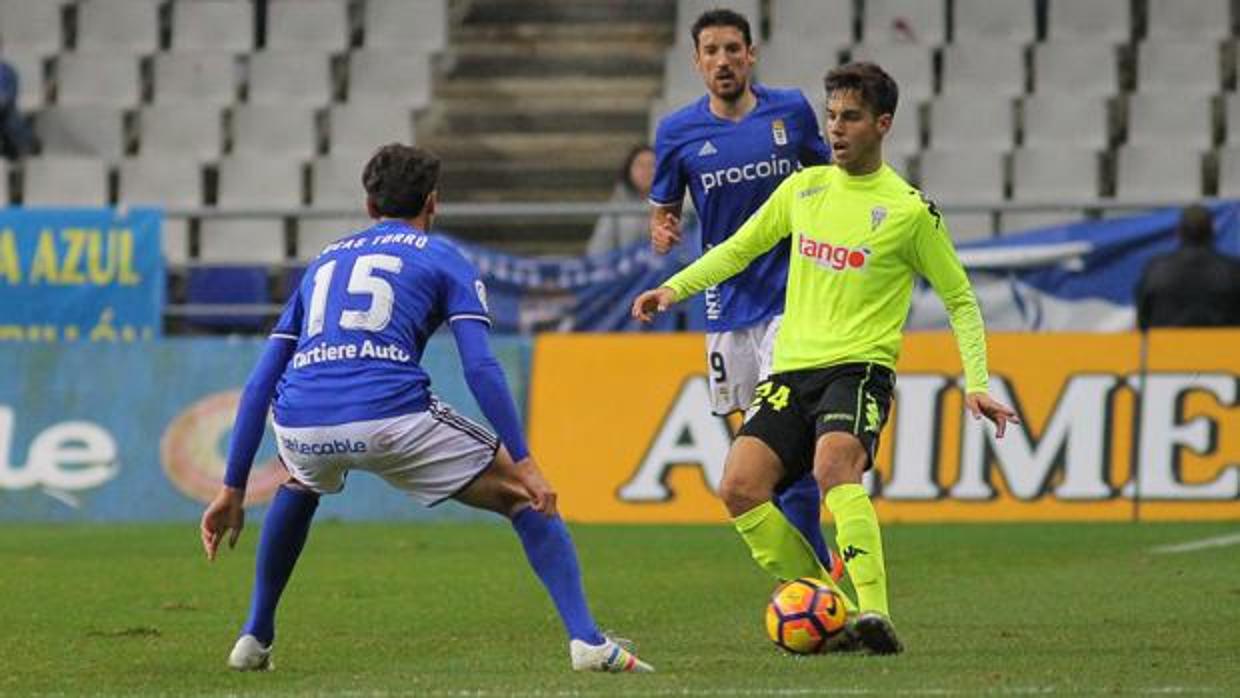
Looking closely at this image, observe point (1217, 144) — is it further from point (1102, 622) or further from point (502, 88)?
point (1102, 622)

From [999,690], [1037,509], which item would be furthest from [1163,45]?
[999,690]

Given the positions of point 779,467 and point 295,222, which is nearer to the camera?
point 779,467

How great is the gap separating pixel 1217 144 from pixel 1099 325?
4.62m

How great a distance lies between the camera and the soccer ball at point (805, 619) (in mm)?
9555

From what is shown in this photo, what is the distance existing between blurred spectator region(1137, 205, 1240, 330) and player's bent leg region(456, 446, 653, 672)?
9.14 metres

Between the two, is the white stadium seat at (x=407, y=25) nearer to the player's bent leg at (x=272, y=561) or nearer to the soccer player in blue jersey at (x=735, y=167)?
the soccer player in blue jersey at (x=735, y=167)

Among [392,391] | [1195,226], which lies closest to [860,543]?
[392,391]

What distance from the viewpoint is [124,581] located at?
13.6 meters

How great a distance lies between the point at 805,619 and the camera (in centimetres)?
955

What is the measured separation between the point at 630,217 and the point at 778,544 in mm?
9376

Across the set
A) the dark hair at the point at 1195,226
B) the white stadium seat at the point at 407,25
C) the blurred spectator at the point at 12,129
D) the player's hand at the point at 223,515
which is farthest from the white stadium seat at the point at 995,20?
the player's hand at the point at 223,515

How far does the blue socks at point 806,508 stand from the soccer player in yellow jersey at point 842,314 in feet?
3.90

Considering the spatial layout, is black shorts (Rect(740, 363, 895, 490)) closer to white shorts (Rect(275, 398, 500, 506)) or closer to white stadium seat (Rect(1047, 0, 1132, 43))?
white shorts (Rect(275, 398, 500, 506))

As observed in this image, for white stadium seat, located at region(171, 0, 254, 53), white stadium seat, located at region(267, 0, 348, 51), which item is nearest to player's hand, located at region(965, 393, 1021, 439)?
white stadium seat, located at region(267, 0, 348, 51)
